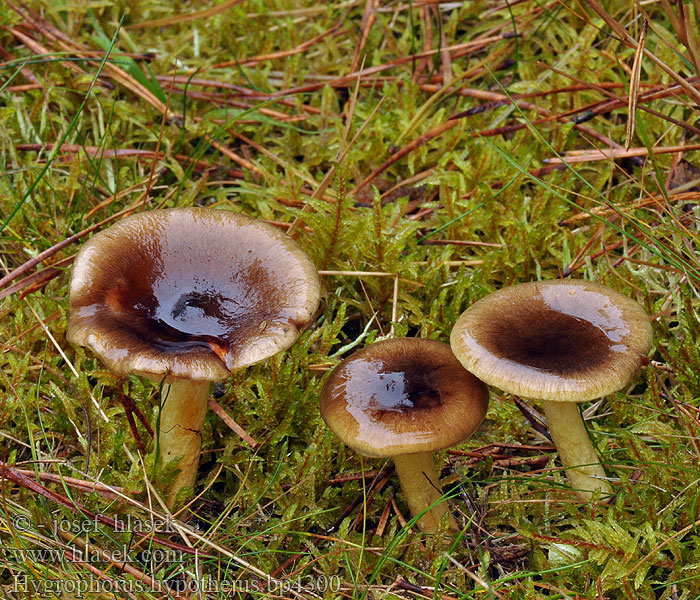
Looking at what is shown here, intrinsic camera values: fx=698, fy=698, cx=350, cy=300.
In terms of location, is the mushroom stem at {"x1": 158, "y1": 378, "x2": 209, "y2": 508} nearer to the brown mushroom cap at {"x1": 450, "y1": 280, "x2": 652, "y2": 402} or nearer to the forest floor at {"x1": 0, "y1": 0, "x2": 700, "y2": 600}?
the forest floor at {"x1": 0, "y1": 0, "x2": 700, "y2": 600}

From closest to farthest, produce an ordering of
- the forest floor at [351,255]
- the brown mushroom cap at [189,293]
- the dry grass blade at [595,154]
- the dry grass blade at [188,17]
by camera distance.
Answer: the brown mushroom cap at [189,293] → the forest floor at [351,255] → the dry grass blade at [595,154] → the dry grass blade at [188,17]

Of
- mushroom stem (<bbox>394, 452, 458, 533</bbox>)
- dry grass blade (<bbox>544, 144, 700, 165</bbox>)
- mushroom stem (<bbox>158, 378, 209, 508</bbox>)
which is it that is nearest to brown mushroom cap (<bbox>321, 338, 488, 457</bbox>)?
mushroom stem (<bbox>394, 452, 458, 533</bbox>)

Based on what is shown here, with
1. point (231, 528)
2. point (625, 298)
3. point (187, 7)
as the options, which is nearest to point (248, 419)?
point (231, 528)

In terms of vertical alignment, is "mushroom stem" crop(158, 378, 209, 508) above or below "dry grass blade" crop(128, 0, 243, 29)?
below

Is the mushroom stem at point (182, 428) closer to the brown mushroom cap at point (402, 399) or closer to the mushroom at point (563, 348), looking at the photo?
the brown mushroom cap at point (402, 399)

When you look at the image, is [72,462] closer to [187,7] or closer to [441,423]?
[441,423]

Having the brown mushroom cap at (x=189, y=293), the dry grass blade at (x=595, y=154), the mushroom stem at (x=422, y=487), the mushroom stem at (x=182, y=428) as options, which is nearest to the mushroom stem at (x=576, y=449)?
the mushroom stem at (x=422, y=487)

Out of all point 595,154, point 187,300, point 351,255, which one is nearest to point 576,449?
point 351,255
